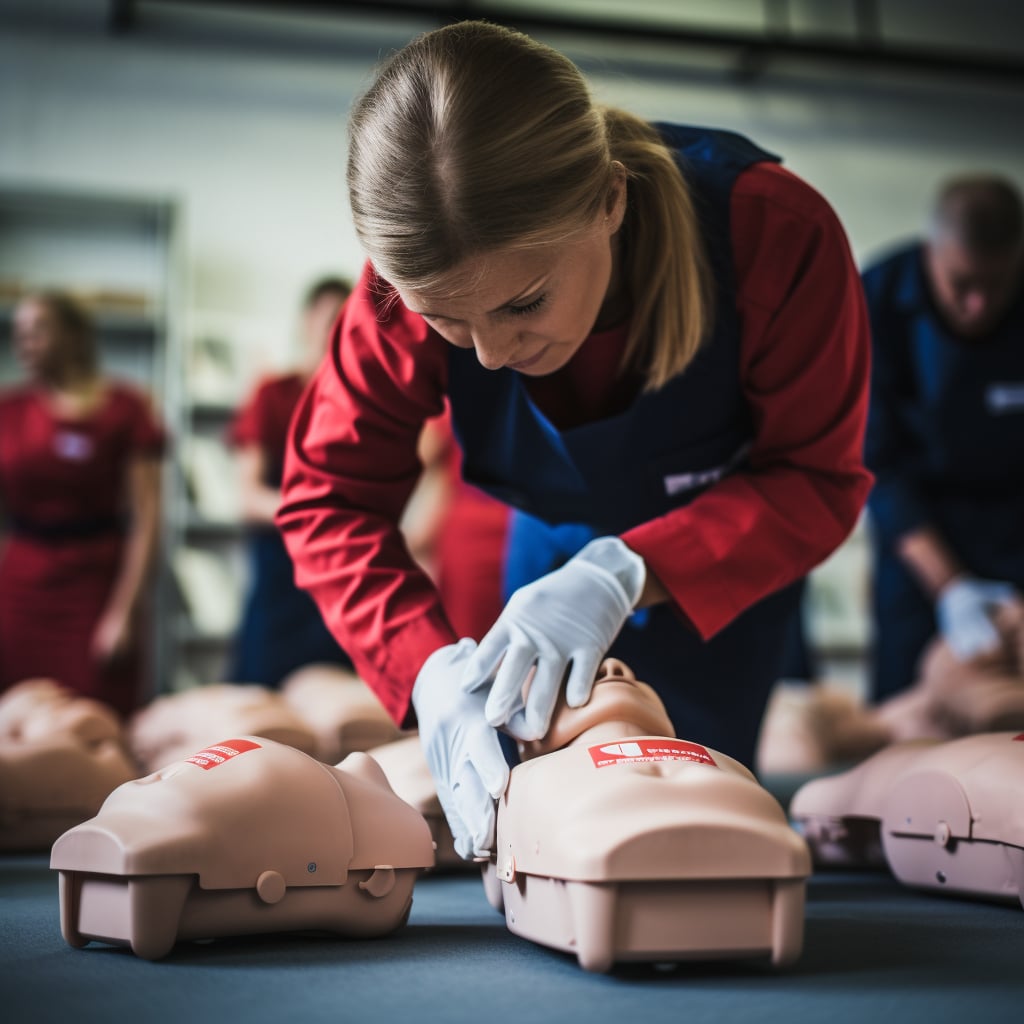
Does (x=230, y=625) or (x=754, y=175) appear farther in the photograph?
(x=230, y=625)

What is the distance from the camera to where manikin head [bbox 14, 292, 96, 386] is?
3.42 m

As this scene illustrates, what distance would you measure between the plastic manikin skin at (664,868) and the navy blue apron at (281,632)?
7.17 feet

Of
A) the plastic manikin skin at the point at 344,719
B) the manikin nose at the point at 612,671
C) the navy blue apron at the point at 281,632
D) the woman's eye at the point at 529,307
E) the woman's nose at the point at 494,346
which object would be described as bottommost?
the navy blue apron at the point at 281,632

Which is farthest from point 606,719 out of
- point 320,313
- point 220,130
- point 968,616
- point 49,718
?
point 220,130

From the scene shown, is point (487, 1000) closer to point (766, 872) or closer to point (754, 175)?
point (766, 872)

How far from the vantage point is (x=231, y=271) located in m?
5.02

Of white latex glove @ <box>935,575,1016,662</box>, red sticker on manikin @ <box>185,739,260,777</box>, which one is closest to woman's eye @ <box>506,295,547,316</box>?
red sticker on manikin @ <box>185,739,260,777</box>

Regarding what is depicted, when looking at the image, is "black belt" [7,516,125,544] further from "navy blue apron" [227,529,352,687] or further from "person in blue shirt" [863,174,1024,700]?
"person in blue shirt" [863,174,1024,700]

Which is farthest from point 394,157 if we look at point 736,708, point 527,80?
point 736,708

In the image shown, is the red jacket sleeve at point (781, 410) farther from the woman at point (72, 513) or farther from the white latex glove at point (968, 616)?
the woman at point (72, 513)

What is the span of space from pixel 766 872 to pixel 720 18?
5480 mm

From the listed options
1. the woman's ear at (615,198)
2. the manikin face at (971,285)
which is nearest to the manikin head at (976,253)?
the manikin face at (971,285)

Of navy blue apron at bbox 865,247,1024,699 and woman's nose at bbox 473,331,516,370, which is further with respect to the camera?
navy blue apron at bbox 865,247,1024,699

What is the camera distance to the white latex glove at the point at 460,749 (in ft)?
4.03
